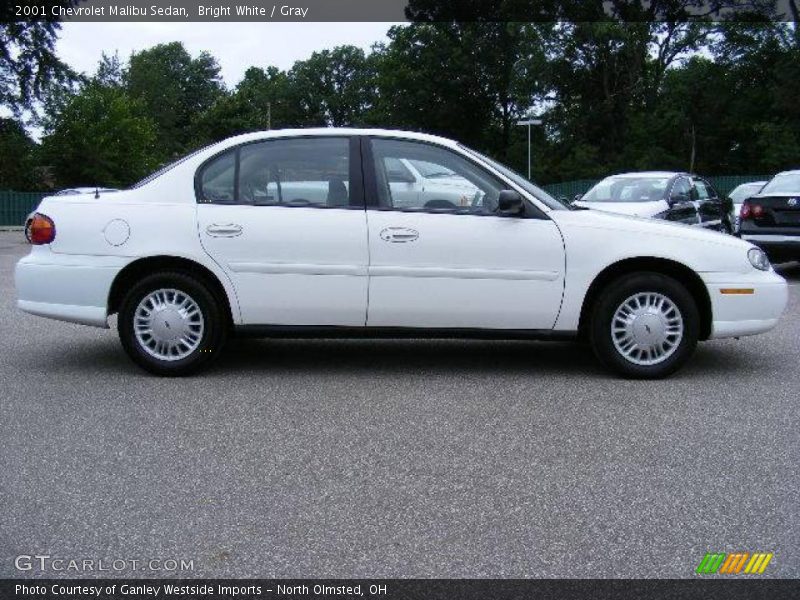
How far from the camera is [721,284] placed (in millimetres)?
6469

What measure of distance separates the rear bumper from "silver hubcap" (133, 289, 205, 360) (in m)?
0.28

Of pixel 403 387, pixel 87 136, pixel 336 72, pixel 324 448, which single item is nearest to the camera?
pixel 324 448

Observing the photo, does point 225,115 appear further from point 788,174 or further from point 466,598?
point 466,598

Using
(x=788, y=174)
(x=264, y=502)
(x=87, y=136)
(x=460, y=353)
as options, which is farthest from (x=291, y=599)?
(x=87, y=136)

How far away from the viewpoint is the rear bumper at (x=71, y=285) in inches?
255

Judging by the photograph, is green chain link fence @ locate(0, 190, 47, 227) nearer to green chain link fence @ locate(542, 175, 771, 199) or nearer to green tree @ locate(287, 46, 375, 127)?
green chain link fence @ locate(542, 175, 771, 199)

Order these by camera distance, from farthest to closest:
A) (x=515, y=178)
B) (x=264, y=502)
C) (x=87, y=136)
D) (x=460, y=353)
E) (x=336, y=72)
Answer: (x=336, y=72), (x=87, y=136), (x=460, y=353), (x=515, y=178), (x=264, y=502)

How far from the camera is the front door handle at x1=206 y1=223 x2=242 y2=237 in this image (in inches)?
252

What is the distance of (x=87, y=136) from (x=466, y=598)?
176 ft

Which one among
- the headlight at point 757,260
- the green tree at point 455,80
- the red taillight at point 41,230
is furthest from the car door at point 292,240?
the green tree at point 455,80

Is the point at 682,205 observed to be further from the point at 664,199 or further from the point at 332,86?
the point at 332,86

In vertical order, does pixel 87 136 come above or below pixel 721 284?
above

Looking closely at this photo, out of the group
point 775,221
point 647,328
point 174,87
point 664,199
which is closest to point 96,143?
point 664,199

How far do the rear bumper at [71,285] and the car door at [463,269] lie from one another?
1807 millimetres
